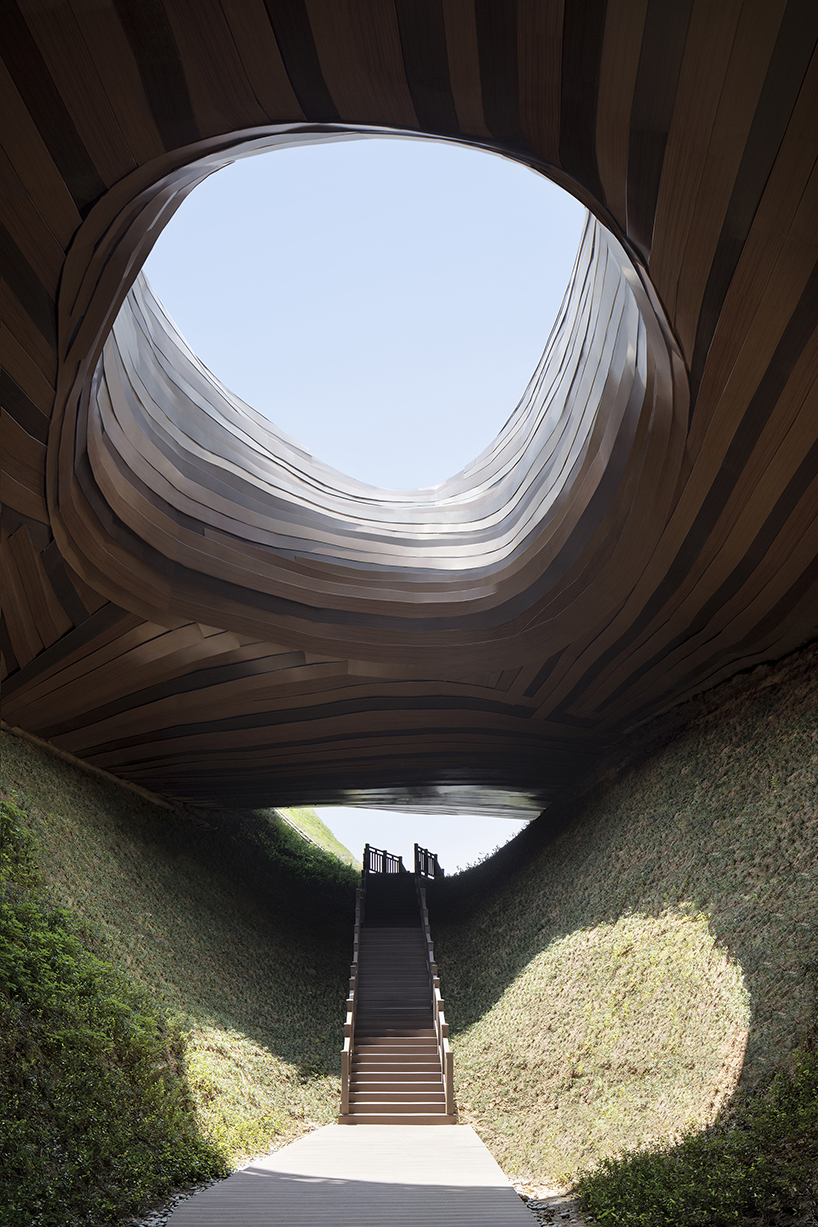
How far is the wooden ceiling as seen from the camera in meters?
3.99

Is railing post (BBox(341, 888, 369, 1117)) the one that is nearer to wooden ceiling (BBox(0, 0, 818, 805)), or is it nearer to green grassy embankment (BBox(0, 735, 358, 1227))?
green grassy embankment (BBox(0, 735, 358, 1227))

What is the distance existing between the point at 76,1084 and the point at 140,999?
91.6 inches

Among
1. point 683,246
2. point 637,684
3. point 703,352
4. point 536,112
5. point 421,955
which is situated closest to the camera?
point 536,112

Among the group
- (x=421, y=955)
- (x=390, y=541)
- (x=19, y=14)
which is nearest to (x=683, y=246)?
(x=19, y=14)

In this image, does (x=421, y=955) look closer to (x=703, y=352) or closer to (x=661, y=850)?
Answer: (x=661, y=850)

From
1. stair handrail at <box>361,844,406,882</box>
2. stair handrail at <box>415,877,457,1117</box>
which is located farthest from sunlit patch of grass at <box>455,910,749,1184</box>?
stair handrail at <box>361,844,406,882</box>

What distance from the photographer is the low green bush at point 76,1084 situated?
519 cm

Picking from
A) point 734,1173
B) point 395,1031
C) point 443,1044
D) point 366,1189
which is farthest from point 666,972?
point 395,1031

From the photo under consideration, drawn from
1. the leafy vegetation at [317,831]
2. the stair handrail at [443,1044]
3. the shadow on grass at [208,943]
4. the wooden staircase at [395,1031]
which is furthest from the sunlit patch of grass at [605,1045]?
the leafy vegetation at [317,831]

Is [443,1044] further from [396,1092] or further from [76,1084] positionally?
[76,1084]

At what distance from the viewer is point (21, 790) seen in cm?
1055

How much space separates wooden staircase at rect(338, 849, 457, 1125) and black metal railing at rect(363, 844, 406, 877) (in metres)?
4.21

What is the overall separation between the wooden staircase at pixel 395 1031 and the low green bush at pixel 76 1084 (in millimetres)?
2945

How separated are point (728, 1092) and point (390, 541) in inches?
294
